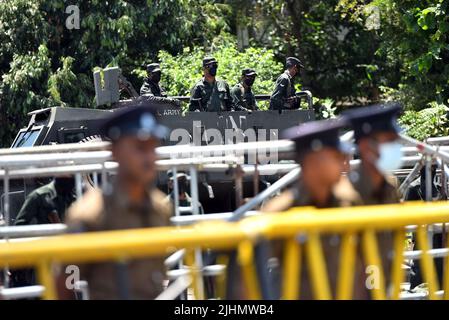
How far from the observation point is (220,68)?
62.0 feet

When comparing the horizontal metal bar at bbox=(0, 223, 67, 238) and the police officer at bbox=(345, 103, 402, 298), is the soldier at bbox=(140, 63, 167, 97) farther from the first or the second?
the police officer at bbox=(345, 103, 402, 298)

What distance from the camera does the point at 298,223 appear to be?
4320 mm

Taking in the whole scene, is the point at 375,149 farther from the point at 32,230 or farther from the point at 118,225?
the point at 32,230

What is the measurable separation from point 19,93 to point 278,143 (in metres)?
12.8

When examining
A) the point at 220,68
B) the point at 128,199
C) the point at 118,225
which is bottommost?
the point at 118,225

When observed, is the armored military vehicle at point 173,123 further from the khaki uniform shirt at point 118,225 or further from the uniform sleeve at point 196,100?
the khaki uniform shirt at point 118,225

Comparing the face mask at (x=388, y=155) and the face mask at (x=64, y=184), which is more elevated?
the face mask at (x=388, y=155)

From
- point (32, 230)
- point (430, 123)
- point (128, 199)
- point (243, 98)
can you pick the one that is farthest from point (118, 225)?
point (430, 123)

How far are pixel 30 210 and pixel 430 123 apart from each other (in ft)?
32.9

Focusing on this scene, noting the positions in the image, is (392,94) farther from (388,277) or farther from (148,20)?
(388,277)

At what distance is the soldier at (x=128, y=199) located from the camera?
14.7ft

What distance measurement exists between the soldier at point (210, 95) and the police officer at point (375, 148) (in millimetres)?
7541

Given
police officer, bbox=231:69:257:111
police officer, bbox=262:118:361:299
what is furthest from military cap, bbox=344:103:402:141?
police officer, bbox=231:69:257:111

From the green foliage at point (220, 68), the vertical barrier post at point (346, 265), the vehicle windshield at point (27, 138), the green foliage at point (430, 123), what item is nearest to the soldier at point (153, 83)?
the vehicle windshield at point (27, 138)
